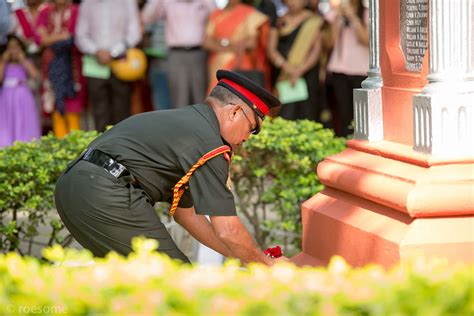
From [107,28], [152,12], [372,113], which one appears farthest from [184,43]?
[372,113]

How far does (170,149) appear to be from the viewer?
536cm

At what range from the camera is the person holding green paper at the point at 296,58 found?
11328 millimetres

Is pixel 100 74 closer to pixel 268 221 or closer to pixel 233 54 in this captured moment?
pixel 233 54

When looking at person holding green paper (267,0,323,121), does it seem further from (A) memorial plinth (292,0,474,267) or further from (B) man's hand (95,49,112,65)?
(A) memorial plinth (292,0,474,267)

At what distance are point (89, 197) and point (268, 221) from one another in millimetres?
2306

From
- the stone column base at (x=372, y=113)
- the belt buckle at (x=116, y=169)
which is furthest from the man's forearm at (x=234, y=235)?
the stone column base at (x=372, y=113)

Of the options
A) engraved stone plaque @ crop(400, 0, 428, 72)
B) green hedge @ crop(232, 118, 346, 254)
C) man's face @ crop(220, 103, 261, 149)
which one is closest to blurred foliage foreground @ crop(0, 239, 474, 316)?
man's face @ crop(220, 103, 261, 149)

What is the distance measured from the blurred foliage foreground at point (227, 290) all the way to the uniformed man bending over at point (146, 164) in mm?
1930

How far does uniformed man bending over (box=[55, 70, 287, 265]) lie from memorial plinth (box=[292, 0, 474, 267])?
0.67 m

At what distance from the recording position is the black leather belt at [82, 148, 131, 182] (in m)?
5.43

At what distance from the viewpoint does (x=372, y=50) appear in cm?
616

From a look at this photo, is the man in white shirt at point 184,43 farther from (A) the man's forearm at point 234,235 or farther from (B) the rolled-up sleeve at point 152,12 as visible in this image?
(A) the man's forearm at point 234,235

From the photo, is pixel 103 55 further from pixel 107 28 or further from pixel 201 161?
pixel 201 161

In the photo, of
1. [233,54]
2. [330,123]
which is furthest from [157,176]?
[330,123]
